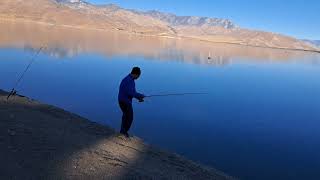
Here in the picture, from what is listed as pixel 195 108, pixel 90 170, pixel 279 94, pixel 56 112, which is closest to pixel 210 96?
pixel 195 108

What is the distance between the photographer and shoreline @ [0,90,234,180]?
760cm

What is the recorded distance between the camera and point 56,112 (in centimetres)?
1389

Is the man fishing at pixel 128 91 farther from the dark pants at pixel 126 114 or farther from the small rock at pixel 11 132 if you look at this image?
the small rock at pixel 11 132

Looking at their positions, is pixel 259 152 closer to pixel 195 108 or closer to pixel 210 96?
pixel 195 108

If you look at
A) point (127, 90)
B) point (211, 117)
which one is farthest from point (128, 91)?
point (211, 117)

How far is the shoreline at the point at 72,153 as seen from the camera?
24.9ft

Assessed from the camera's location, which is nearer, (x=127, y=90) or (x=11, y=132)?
(x=11, y=132)

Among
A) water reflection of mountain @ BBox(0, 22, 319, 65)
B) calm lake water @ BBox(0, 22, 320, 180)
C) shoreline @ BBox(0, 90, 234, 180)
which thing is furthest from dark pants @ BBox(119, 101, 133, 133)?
water reflection of mountain @ BBox(0, 22, 319, 65)

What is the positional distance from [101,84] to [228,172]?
55.6ft

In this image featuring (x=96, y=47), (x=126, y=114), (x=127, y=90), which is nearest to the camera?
(x=127, y=90)

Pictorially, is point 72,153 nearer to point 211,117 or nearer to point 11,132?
point 11,132

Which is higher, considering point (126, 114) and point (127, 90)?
point (127, 90)

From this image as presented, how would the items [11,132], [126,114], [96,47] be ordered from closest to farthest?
1. [11,132]
2. [126,114]
3. [96,47]

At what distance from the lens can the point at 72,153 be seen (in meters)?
8.70
